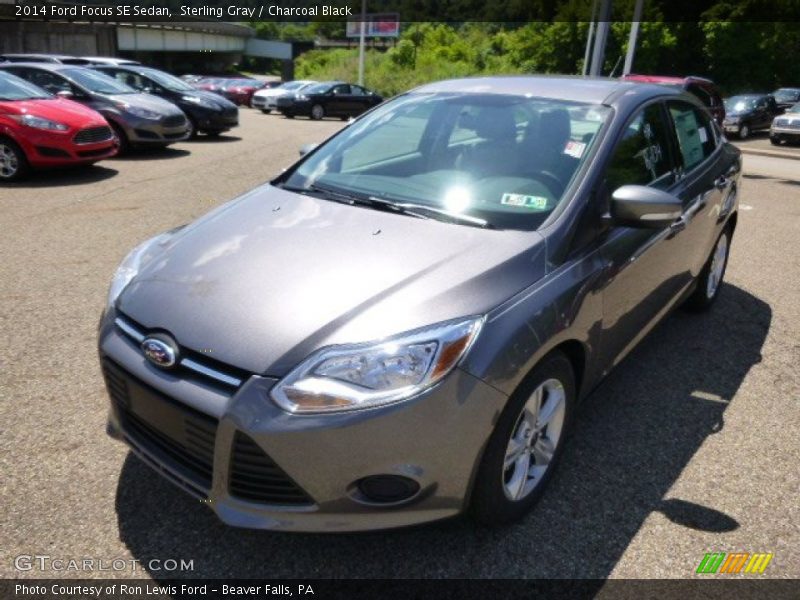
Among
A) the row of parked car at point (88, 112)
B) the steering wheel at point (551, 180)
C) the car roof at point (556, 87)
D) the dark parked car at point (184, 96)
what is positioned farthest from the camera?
the dark parked car at point (184, 96)

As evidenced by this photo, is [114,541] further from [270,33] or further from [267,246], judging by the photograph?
[270,33]

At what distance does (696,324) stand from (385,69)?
45.3 m

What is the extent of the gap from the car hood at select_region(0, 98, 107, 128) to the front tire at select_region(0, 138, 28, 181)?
1.41 feet

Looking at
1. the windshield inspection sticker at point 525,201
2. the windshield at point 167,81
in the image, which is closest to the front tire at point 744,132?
the windshield at point 167,81

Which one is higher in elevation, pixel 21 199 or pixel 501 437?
pixel 501 437

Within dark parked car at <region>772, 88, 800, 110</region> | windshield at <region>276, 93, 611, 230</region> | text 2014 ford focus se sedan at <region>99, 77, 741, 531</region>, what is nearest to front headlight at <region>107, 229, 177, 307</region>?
text 2014 ford focus se sedan at <region>99, 77, 741, 531</region>

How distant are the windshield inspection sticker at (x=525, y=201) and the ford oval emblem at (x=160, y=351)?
1.47 meters

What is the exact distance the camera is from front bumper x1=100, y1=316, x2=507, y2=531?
1978mm

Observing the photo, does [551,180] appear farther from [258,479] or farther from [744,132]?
[744,132]

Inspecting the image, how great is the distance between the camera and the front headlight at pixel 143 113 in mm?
10977

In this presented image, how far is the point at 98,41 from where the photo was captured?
38094 millimetres

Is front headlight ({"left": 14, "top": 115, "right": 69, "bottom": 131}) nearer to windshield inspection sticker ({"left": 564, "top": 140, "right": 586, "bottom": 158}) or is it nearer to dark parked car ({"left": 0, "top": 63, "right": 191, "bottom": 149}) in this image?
dark parked car ({"left": 0, "top": 63, "right": 191, "bottom": 149})

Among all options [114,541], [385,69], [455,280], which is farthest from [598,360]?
[385,69]

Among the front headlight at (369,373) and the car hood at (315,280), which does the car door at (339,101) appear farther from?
the front headlight at (369,373)
